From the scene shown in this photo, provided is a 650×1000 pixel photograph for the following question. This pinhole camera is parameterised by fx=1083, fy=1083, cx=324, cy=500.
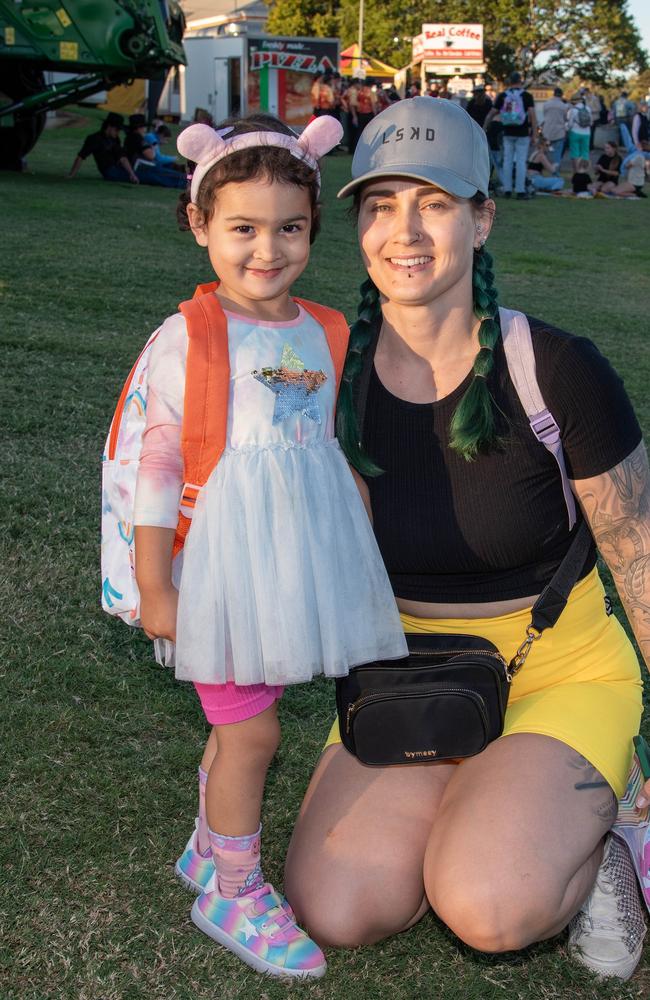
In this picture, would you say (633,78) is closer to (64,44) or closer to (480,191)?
(64,44)

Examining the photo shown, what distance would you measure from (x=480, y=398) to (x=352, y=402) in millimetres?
286

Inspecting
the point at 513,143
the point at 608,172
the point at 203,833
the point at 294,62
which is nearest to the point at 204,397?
the point at 203,833

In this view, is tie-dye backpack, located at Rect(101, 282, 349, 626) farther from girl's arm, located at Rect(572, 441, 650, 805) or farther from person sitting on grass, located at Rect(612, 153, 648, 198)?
person sitting on grass, located at Rect(612, 153, 648, 198)

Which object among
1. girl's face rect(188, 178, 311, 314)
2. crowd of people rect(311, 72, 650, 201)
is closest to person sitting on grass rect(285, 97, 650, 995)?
girl's face rect(188, 178, 311, 314)

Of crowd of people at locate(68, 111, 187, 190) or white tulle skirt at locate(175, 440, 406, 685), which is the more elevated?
white tulle skirt at locate(175, 440, 406, 685)

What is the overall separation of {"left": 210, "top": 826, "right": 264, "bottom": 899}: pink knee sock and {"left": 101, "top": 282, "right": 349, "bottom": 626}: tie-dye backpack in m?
0.53

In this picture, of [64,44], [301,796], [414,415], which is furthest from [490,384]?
[64,44]

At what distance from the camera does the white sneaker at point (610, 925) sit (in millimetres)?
2352

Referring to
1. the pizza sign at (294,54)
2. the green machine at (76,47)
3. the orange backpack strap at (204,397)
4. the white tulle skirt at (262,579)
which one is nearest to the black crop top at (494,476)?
the white tulle skirt at (262,579)

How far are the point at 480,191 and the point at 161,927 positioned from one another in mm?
1834

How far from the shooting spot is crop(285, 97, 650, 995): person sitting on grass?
7.78 feet

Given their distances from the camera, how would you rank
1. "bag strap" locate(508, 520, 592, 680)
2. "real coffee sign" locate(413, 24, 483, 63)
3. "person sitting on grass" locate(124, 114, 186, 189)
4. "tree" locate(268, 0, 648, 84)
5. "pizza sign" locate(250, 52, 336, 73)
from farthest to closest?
"tree" locate(268, 0, 648, 84) < "real coffee sign" locate(413, 24, 483, 63) < "pizza sign" locate(250, 52, 336, 73) < "person sitting on grass" locate(124, 114, 186, 189) < "bag strap" locate(508, 520, 592, 680)

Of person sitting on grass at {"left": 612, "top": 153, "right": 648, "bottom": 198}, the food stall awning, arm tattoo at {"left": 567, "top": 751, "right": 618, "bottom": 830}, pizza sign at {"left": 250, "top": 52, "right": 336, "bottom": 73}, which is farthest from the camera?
the food stall awning

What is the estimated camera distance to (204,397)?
2.21 meters
